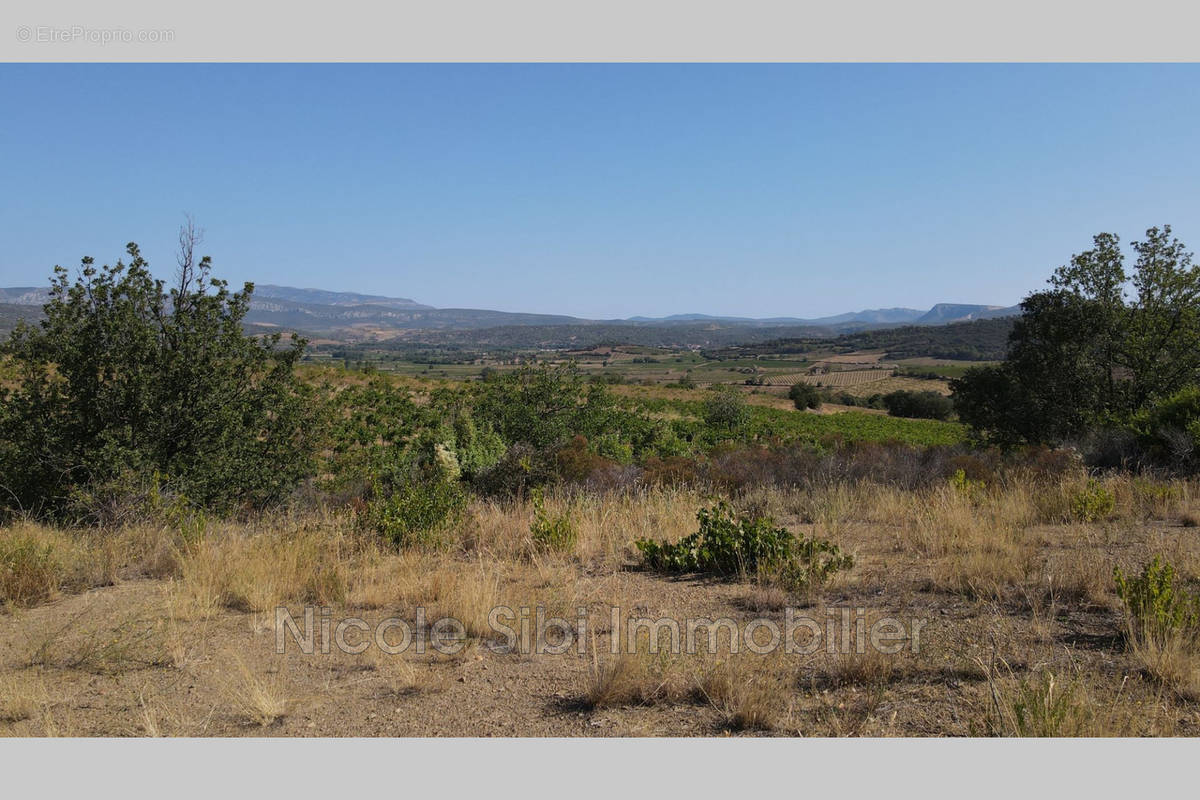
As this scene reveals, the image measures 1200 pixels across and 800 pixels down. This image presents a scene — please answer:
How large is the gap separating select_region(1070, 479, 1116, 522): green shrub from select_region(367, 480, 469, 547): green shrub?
20.2 feet

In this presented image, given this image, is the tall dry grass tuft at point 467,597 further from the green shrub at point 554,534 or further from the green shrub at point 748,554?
the green shrub at point 748,554

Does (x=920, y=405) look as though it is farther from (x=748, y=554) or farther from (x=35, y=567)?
(x=35, y=567)

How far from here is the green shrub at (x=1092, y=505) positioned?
22.5 feet

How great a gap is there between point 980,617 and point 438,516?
463 cm

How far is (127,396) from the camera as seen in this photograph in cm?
919

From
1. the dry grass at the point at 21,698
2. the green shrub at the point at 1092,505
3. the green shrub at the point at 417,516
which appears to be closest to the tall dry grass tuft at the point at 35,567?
the dry grass at the point at 21,698

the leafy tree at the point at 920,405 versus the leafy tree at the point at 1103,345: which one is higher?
the leafy tree at the point at 1103,345

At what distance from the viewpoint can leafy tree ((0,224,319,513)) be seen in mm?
8969

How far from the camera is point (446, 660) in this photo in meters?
3.93

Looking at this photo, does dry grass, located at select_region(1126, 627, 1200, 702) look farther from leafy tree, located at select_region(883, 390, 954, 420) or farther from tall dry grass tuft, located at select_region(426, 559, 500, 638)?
leafy tree, located at select_region(883, 390, 954, 420)

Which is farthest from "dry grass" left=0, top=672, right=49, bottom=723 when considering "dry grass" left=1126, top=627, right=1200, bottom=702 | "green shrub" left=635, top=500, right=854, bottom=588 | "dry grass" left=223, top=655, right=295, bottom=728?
"dry grass" left=1126, top=627, right=1200, bottom=702

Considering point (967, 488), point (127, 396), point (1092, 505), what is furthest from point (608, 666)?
point (127, 396)

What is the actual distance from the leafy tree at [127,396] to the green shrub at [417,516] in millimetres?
3572

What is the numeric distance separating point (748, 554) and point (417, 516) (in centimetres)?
314
